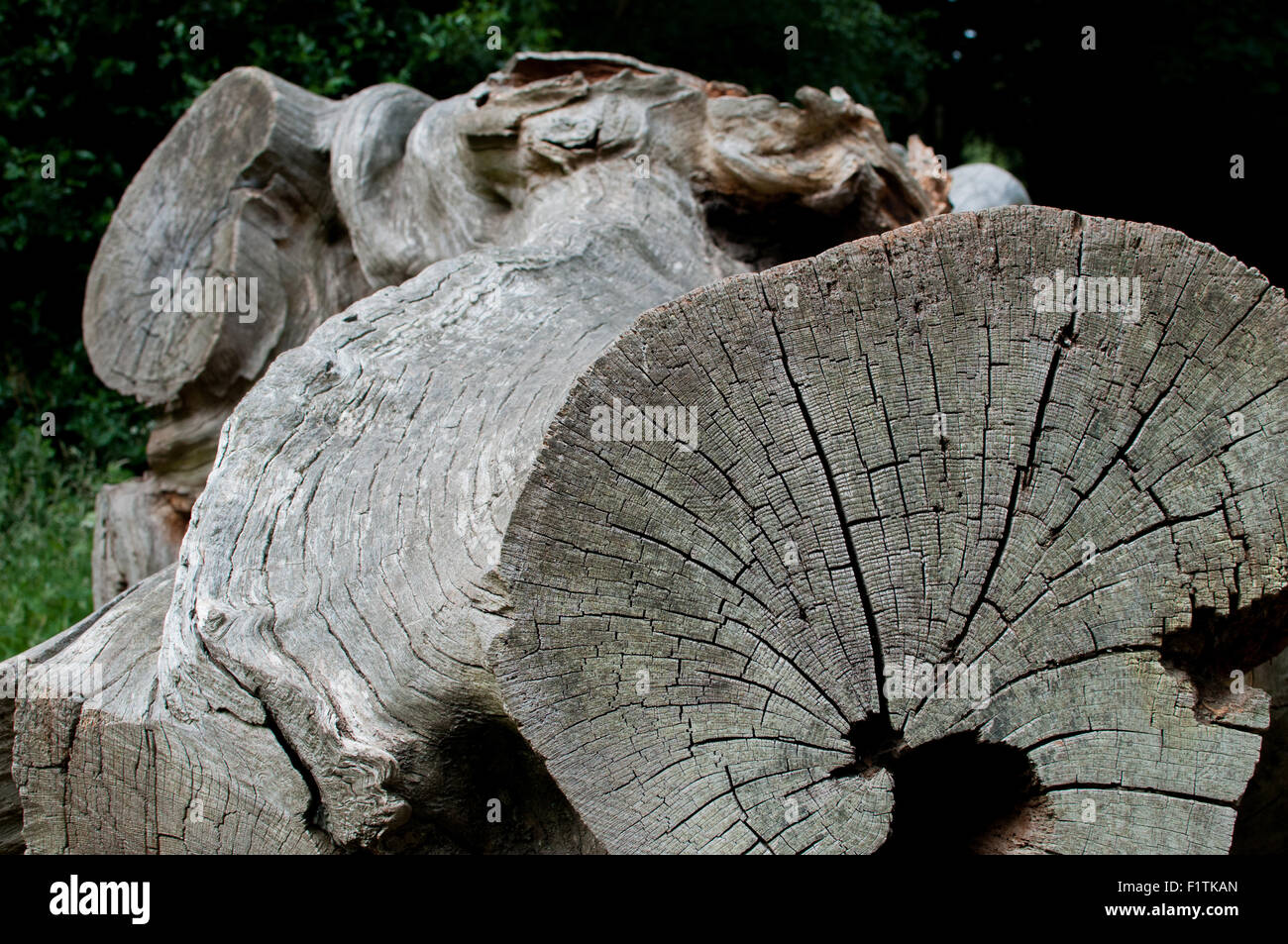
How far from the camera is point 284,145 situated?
4.37m

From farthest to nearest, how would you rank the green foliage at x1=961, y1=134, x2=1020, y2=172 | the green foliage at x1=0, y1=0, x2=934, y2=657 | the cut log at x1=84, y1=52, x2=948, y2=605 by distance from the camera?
the green foliage at x1=961, y1=134, x2=1020, y2=172 < the green foliage at x1=0, y1=0, x2=934, y2=657 < the cut log at x1=84, y1=52, x2=948, y2=605

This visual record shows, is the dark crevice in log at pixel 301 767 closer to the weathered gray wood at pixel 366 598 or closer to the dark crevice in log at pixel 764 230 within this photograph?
the weathered gray wood at pixel 366 598

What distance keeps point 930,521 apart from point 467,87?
601 cm

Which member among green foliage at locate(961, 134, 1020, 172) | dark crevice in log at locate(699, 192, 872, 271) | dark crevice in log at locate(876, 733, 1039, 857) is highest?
green foliage at locate(961, 134, 1020, 172)

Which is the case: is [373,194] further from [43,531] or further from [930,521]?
[930,521]

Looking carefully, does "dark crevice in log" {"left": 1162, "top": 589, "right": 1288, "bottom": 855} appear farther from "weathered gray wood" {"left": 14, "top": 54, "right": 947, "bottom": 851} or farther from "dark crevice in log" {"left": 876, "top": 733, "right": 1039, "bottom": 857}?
"weathered gray wood" {"left": 14, "top": 54, "right": 947, "bottom": 851}

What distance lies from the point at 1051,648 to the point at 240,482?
1680 mm

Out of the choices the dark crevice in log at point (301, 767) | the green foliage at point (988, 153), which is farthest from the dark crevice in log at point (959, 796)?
the green foliage at point (988, 153)

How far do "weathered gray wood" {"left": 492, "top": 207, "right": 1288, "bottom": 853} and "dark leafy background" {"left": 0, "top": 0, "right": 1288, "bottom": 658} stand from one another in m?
3.39

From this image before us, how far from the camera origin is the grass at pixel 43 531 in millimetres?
4488

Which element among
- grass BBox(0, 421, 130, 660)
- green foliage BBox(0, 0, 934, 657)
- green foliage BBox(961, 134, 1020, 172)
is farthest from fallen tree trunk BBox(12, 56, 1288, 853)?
green foliage BBox(961, 134, 1020, 172)

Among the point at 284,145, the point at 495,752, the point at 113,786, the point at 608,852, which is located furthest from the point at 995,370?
the point at 284,145

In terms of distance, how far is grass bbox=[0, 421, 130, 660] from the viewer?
A: 4488mm

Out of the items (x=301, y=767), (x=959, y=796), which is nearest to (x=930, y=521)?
(x=959, y=796)
